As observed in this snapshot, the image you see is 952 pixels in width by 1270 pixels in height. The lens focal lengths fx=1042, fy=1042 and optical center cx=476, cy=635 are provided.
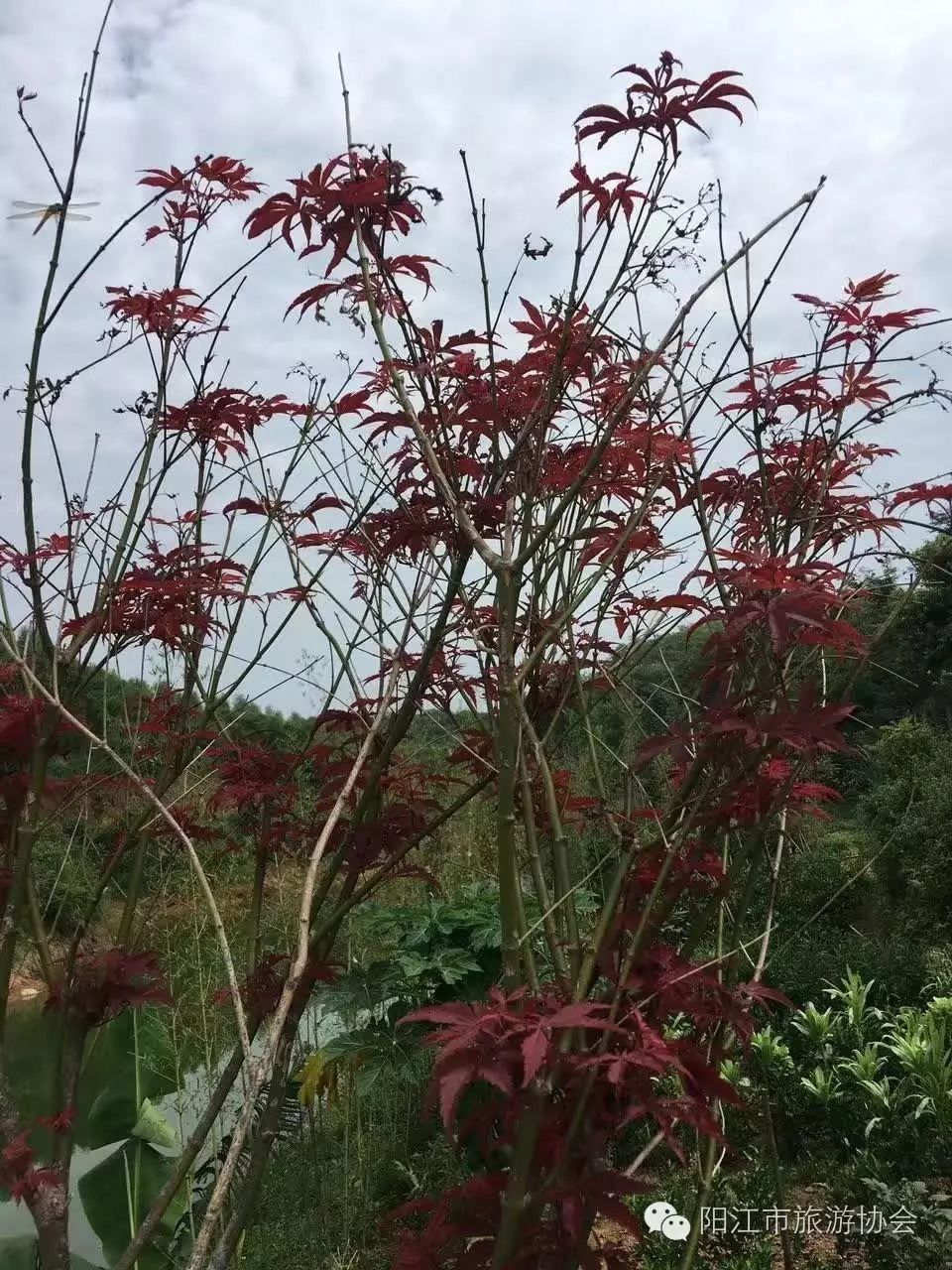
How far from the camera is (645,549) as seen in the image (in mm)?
2076

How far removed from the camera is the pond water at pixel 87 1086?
343 centimetres

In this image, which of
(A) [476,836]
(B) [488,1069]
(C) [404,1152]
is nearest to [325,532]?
(B) [488,1069]

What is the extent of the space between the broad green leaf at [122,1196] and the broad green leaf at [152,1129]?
0.12 feet

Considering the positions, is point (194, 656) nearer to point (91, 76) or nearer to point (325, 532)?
point (325, 532)

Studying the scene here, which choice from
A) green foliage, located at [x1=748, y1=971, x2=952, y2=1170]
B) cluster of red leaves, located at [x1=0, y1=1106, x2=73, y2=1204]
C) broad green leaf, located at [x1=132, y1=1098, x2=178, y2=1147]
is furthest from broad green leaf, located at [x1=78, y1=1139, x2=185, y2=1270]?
green foliage, located at [x1=748, y1=971, x2=952, y2=1170]

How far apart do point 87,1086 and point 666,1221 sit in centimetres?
189

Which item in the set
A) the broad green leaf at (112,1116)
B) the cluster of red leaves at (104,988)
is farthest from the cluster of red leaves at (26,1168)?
the broad green leaf at (112,1116)

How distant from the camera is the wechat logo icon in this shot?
102 inches

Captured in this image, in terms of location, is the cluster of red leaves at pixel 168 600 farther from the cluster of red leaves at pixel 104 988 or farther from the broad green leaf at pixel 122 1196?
the broad green leaf at pixel 122 1196

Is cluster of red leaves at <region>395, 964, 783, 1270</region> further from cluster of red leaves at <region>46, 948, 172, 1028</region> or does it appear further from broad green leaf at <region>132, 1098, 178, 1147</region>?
broad green leaf at <region>132, 1098, 178, 1147</region>

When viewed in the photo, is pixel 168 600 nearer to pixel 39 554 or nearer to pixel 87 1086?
pixel 39 554

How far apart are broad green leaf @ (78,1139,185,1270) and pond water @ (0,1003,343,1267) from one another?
8 cm

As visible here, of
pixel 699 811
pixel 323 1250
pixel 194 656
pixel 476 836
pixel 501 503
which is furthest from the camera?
pixel 476 836

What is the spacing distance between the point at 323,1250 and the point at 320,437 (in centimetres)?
249
